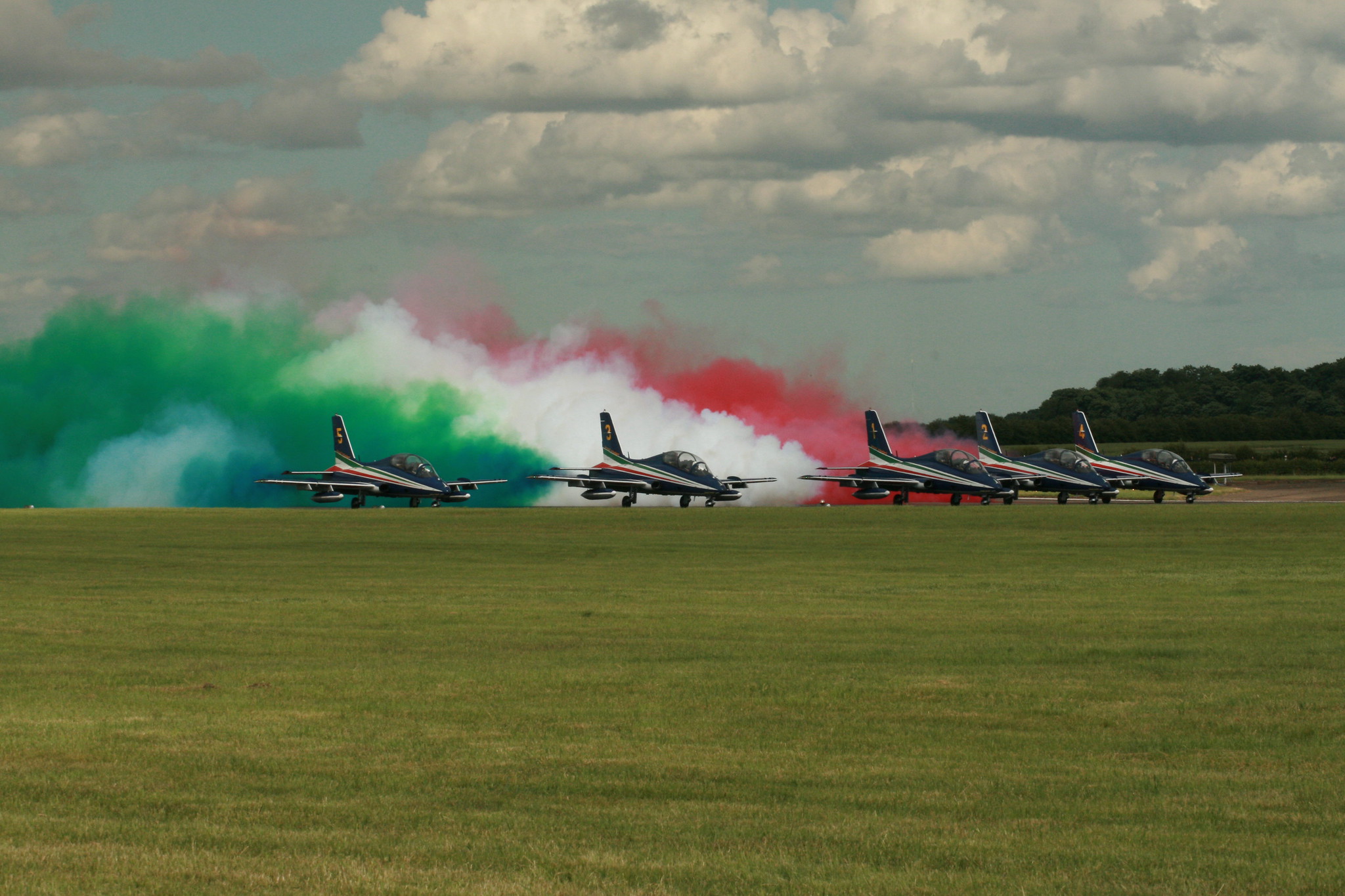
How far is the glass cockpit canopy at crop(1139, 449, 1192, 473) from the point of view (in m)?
72.3

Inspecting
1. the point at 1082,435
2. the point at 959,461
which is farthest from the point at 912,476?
the point at 1082,435

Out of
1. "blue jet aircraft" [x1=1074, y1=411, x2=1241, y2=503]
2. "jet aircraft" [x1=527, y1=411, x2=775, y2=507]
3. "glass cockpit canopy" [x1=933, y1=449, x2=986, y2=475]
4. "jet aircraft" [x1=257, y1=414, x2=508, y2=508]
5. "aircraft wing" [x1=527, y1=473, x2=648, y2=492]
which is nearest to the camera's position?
"blue jet aircraft" [x1=1074, y1=411, x2=1241, y2=503]

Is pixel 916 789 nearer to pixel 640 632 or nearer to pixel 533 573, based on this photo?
pixel 640 632

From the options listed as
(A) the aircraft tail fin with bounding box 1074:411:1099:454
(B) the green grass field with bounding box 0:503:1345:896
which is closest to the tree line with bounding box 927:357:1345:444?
(A) the aircraft tail fin with bounding box 1074:411:1099:454

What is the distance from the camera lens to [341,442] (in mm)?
78062

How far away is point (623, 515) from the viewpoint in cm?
6056

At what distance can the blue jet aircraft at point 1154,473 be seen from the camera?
7156 centimetres

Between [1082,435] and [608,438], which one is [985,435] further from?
[608,438]

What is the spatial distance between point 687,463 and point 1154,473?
2341 cm

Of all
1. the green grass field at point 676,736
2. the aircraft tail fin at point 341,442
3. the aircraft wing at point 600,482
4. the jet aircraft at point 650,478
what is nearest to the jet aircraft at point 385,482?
the aircraft tail fin at point 341,442

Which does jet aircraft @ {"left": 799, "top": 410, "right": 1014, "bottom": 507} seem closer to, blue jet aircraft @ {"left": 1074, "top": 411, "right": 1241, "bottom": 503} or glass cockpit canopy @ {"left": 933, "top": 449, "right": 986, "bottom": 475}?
glass cockpit canopy @ {"left": 933, "top": 449, "right": 986, "bottom": 475}

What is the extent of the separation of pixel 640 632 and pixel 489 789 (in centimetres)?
940

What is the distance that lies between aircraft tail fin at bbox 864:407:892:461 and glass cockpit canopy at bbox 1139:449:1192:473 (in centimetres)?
1304

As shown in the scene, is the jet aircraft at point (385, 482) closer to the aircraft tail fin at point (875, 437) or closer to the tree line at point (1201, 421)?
the aircraft tail fin at point (875, 437)
